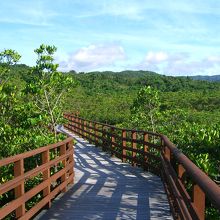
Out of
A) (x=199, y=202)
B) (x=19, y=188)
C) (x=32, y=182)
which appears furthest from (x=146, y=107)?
(x=199, y=202)

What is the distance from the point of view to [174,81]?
390 feet

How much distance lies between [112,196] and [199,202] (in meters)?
4.95

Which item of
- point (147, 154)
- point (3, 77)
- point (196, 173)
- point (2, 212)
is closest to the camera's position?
point (196, 173)

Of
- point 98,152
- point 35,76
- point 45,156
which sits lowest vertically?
point 98,152

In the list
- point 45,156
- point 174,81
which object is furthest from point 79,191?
point 174,81

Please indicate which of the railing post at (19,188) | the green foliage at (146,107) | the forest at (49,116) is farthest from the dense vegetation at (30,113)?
the green foliage at (146,107)

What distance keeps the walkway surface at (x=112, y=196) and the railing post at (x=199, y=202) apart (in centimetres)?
311

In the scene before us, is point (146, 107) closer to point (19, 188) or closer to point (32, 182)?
point (32, 182)

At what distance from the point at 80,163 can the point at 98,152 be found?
3.18 meters

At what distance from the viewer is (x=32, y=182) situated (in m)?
8.15

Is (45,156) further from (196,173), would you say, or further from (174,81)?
(174,81)

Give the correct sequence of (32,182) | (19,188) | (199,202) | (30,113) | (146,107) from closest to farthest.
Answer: (199,202), (19,188), (32,182), (30,113), (146,107)

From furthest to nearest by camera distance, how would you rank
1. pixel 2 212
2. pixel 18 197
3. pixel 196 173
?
pixel 18 197 < pixel 2 212 < pixel 196 173

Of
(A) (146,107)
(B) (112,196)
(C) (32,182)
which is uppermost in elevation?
(A) (146,107)
